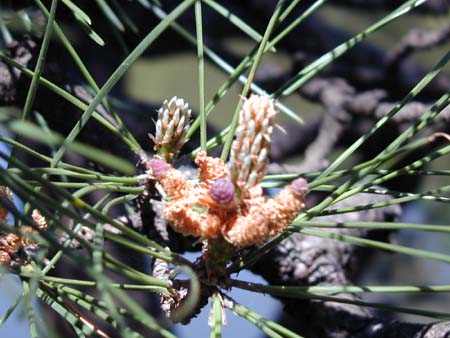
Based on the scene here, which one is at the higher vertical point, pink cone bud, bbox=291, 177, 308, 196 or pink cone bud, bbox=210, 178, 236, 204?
pink cone bud, bbox=291, 177, 308, 196

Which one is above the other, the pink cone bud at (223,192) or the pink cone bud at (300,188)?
the pink cone bud at (300,188)

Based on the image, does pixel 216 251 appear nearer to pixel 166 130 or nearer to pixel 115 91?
pixel 166 130

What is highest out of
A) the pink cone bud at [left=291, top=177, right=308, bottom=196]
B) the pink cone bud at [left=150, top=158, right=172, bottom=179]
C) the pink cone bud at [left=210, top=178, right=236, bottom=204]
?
the pink cone bud at [left=291, top=177, right=308, bottom=196]

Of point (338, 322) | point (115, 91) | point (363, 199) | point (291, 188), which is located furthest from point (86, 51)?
point (291, 188)

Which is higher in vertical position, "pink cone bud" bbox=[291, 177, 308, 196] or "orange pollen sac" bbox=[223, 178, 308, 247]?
"pink cone bud" bbox=[291, 177, 308, 196]

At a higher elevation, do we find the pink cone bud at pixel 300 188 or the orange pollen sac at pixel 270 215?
the pink cone bud at pixel 300 188

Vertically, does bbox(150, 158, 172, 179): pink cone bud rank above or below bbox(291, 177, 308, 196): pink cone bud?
below

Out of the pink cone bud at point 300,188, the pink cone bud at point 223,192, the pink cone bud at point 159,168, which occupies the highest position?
the pink cone bud at point 300,188

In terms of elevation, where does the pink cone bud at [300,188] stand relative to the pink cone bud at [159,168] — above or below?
above
